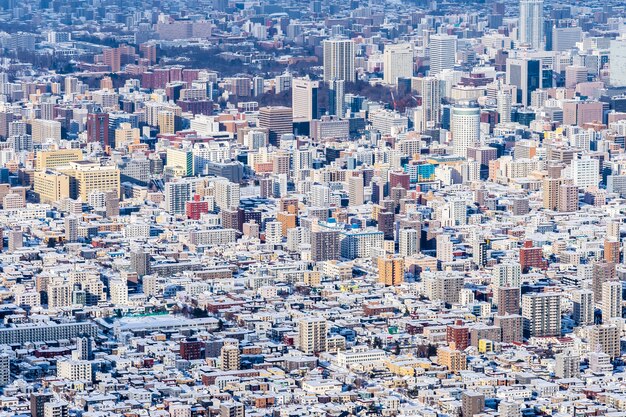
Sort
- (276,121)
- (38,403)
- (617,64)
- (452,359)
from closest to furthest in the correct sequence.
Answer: (38,403) → (452,359) → (276,121) → (617,64)

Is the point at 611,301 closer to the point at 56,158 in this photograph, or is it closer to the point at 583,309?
the point at 583,309

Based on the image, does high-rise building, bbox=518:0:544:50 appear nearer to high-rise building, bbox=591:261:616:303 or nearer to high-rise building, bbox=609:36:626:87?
high-rise building, bbox=609:36:626:87

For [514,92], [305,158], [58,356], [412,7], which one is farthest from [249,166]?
[412,7]

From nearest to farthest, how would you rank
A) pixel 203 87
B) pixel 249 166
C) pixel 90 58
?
pixel 249 166 < pixel 203 87 < pixel 90 58

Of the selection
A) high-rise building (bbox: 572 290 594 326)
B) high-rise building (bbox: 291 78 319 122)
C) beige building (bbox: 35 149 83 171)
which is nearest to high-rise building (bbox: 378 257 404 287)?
high-rise building (bbox: 572 290 594 326)

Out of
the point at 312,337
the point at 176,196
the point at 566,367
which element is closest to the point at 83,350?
the point at 312,337

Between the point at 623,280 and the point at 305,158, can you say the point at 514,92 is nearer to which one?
the point at 305,158
